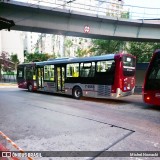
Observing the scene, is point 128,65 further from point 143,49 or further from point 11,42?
point 11,42

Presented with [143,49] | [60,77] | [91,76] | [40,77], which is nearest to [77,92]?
[91,76]

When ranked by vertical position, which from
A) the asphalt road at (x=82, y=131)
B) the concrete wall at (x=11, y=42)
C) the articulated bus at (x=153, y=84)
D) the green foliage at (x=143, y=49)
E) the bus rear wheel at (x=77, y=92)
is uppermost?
the concrete wall at (x=11, y=42)

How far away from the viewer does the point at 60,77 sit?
16625mm

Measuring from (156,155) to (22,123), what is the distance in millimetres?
5045

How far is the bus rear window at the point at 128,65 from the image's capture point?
12.8 meters

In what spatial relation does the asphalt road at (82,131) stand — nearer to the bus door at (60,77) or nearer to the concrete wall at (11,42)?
the bus door at (60,77)

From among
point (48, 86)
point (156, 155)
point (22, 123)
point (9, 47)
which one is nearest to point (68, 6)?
point (48, 86)

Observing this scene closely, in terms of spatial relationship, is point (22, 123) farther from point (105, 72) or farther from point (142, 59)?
point (142, 59)

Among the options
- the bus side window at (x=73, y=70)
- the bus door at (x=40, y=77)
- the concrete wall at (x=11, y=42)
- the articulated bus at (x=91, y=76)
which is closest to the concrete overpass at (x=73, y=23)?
the articulated bus at (x=91, y=76)

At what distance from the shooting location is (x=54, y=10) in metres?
17.2

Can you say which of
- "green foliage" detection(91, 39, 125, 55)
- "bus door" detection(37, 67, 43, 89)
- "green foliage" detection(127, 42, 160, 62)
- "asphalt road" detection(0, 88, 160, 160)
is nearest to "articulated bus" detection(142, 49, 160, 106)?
"asphalt road" detection(0, 88, 160, 160)

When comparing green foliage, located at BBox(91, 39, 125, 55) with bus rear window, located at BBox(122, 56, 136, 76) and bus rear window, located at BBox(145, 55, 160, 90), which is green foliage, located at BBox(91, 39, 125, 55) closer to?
bus rear window, located at BBox(122, 56, 136, 76)

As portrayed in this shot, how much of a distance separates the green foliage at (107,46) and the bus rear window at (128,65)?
1608 centimetres

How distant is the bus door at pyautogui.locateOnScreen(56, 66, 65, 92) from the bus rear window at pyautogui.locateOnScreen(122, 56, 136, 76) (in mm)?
5316
